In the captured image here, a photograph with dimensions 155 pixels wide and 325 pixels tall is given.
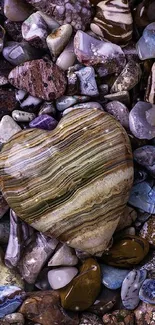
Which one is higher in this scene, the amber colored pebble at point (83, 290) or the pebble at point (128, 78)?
the pebble at point (128, 78)

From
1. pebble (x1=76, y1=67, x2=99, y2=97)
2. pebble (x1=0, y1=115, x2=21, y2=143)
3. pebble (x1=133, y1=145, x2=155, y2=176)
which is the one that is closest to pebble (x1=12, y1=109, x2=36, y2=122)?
pebble (x1=0, y1=115, x2=21, y2=143)

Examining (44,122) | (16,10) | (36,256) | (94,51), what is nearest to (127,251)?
(36,256)

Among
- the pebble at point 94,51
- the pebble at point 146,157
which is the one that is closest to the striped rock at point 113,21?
the pebble at point 94,51

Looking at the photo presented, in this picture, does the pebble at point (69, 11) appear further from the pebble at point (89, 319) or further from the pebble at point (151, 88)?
the pebble at point (89, 319)

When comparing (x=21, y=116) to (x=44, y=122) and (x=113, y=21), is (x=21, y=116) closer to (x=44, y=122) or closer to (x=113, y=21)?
(x=44, y=122)

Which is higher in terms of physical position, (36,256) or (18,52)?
(18,52)
